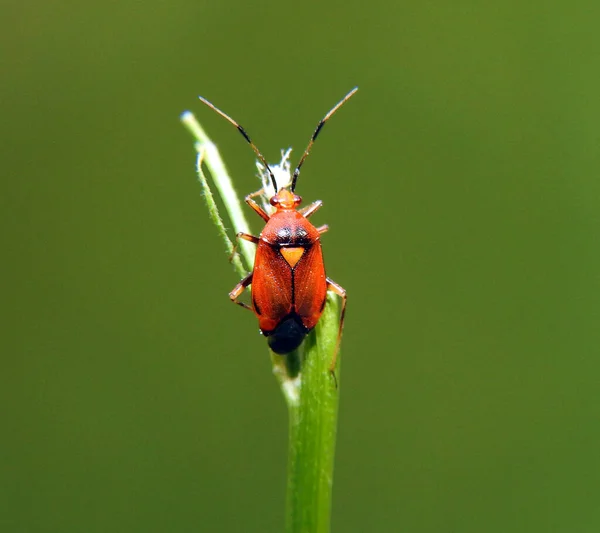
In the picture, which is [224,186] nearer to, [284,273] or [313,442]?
[313,442]

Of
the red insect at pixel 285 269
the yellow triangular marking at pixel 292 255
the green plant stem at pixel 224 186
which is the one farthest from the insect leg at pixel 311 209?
the green plant stem at pixel 224 186

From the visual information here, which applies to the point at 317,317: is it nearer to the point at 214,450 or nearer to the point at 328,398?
the point at 328,398

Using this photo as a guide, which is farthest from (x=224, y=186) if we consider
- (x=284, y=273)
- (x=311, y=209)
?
(x=311, y=209)

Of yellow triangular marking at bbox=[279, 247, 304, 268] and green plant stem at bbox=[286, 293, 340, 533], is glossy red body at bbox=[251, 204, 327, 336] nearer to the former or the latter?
yellow triangular marking at bbox=[279, 247, 304, 268]

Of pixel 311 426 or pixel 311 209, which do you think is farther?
pixel 311 209

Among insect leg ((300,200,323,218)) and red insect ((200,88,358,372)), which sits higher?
insect leg ((300,200,323,218))

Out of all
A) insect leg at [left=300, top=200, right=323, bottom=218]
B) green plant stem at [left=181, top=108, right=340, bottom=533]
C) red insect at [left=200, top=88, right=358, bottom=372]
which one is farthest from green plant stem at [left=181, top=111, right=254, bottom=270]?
insect leg at [left=300, top=200, right=323, bottom=218]

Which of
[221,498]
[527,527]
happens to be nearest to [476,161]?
[527,527]

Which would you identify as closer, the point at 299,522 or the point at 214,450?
the point at 299,522

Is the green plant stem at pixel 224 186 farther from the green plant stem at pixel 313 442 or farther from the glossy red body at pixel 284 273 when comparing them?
the glossy red body at pixel 284 273
